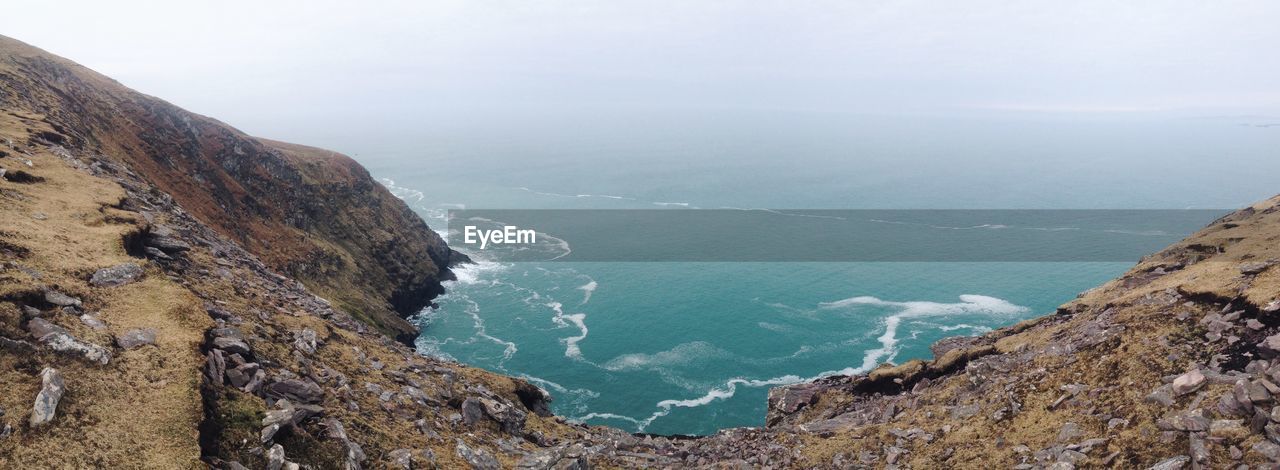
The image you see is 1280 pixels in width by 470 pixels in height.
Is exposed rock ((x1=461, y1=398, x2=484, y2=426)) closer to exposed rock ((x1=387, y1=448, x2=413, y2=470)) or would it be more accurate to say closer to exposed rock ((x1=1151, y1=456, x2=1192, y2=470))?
exposed rock ((x1=387, y1=448, x2=413, y2=470))

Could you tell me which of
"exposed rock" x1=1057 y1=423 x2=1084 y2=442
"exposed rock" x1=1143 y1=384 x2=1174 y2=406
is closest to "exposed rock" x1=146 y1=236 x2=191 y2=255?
"exposed rock" x1=1057 y1=423 x2=1084 y2=442

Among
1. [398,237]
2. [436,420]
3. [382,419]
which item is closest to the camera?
[382,419]

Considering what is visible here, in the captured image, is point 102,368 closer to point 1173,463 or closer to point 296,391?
point 296,391

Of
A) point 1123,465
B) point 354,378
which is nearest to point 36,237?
point 354,378

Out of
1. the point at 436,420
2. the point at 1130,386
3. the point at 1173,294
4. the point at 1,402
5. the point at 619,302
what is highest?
the point at 1173,294

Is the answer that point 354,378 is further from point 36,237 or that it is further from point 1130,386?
point 1130,386

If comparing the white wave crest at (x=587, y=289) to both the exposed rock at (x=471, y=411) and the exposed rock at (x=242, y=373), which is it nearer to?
the exposed rock at (x=471, y=411)

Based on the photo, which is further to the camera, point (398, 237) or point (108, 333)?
point (398, 237)
